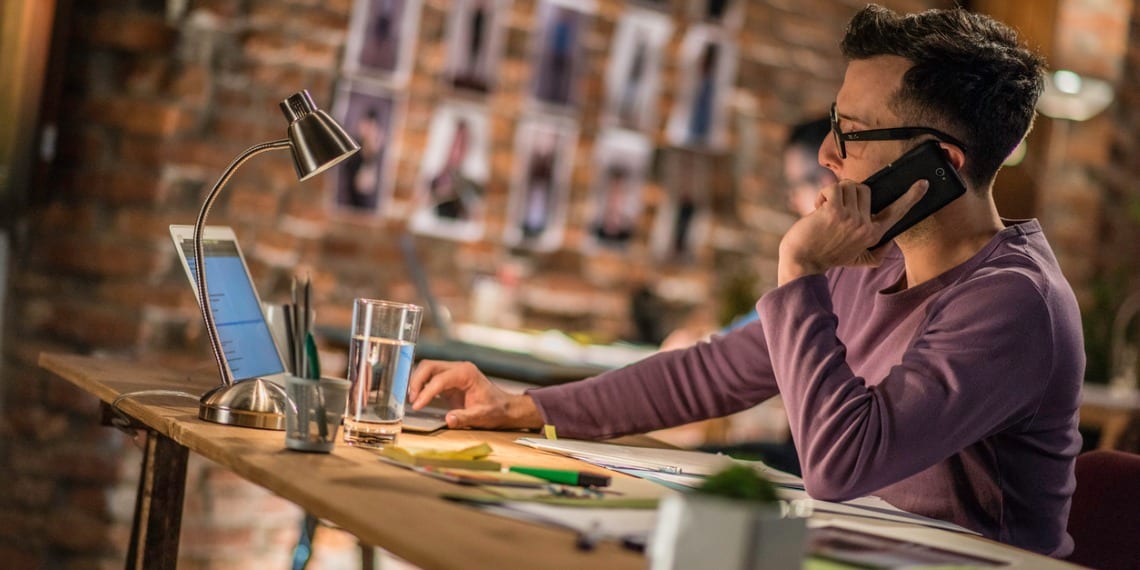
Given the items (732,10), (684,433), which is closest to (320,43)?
(732,10)

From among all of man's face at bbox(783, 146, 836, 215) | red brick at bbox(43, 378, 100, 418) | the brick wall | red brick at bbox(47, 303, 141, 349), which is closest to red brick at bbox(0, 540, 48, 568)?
the brick wall

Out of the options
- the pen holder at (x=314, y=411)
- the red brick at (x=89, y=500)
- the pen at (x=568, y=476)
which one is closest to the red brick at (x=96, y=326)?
the red brick at (x=89, y=500)

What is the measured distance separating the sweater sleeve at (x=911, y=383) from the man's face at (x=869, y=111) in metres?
0.23

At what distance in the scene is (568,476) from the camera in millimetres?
1231

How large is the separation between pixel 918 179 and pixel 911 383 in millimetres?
Answer: 329

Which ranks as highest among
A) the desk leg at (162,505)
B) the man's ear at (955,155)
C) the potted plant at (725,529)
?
the man's ear at (955,155)

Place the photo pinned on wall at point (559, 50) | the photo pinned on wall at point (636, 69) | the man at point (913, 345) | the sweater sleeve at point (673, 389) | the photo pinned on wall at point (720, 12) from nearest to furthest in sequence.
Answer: the man at point (913, 345), the sweater sleeve at point (673, 389), the photo pinned on wall at point (559, 50), the photo pinned on wall at point (636, 69), the photo pinned on wall at point (720, 12)

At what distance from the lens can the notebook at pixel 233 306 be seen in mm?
1605

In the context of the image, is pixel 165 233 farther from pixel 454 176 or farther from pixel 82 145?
pixel 454 176

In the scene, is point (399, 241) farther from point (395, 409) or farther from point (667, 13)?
point (395, 409)

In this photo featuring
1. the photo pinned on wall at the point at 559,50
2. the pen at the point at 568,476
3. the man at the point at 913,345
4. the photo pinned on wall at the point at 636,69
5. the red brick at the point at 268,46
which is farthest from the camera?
the photo pinned on wall at the point at 636,69

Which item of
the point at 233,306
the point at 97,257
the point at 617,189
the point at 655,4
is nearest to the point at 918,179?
the point at 233,306

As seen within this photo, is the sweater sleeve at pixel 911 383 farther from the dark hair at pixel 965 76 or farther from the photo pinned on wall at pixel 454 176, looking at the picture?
the photo pinned on wall at pixel 454 176

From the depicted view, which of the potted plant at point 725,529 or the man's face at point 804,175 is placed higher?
the man's face at point 804,175
